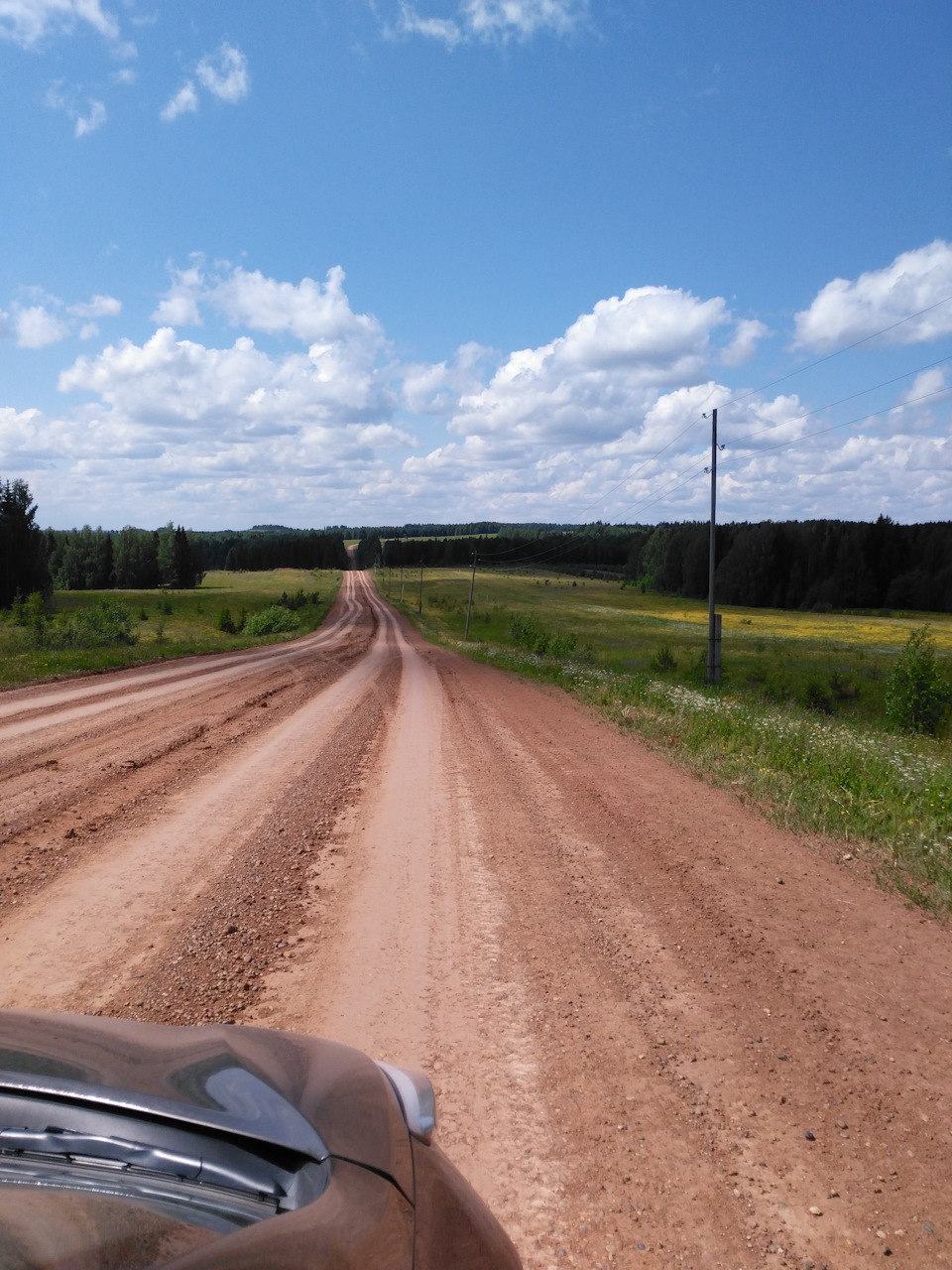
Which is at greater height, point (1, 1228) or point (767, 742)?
point (1, 1228)

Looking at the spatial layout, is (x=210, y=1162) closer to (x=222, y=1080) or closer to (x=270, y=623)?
(x=222, y=1080)

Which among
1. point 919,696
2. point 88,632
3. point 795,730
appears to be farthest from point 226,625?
point 795,730

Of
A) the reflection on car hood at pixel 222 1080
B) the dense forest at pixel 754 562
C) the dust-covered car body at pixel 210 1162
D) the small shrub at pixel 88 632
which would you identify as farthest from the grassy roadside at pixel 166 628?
the dust-covered car body at pixel 210 1162

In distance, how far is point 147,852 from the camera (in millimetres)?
6227

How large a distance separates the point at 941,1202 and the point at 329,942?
3.28m

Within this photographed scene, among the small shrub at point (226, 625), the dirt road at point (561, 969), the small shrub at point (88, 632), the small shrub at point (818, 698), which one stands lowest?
the small shrub at point (818, 698)

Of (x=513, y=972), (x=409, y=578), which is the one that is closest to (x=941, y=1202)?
(x=513, y=972)

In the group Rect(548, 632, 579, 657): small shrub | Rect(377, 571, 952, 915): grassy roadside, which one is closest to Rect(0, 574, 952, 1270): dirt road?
Rect(377, 571, 952, 915): grassy roadside

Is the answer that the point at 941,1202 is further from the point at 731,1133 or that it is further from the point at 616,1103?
the point at 616,1103

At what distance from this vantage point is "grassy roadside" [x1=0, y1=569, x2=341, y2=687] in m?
20.5

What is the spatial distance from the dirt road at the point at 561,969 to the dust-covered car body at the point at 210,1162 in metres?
1.22

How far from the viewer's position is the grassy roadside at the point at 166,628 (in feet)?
67.3

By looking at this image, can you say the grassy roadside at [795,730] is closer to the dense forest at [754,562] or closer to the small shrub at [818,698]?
the small shrub at [818,698]

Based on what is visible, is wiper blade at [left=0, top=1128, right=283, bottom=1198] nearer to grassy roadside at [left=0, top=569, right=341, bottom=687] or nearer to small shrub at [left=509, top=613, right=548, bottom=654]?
grassy roadside at [left=0, top=569, right=341, bottom=687]
